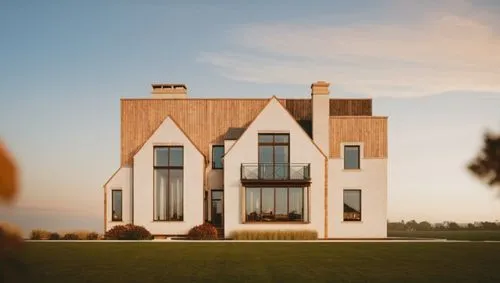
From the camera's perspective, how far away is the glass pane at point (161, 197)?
37.4 m

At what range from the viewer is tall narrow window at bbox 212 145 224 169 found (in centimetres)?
3981

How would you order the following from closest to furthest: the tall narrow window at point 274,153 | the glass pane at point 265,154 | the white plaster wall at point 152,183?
the tall narrow window at point 274,153
the glass pane at point 265,154
the white plaster wall at point 152,183

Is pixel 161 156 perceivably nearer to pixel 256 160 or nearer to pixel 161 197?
pixel 161 197

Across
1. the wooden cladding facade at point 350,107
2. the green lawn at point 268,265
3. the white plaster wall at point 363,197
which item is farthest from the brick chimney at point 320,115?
the green lawn at point 268,265

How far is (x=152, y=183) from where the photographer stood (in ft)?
123

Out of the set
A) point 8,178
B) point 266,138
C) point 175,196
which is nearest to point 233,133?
point 266,138

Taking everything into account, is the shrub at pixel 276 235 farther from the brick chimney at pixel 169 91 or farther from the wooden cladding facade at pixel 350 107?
the brick chimney at pixel 169 91

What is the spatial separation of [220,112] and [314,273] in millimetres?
24975

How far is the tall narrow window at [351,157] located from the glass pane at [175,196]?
10240 millimetres

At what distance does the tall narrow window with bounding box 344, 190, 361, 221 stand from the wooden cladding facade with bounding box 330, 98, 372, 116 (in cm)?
666

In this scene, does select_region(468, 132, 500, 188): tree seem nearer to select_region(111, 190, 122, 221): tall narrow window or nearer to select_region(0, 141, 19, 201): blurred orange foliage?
select_region(0, 141, 19, 201): blurred orange foliage

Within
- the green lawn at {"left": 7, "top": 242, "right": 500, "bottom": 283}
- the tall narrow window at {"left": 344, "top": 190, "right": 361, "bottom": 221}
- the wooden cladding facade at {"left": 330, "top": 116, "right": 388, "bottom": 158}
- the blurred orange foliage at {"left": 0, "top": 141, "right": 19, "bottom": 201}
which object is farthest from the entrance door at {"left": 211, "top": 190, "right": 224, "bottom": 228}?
the blurred orange foliage at {"left": 0, "top": 141, "right": 19, "bottom": 201}

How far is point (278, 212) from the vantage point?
3631 cm

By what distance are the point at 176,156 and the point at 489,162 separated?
26.8 meters
